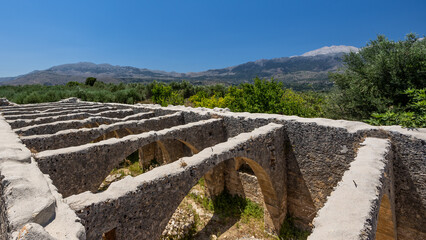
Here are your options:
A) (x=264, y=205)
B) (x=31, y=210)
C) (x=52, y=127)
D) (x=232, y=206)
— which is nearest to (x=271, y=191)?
(x=264, y=205)

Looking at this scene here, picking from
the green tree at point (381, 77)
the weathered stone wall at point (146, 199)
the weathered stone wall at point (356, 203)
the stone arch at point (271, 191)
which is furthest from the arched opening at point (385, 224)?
the green tree at point (381, 77)

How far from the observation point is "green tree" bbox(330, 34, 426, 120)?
9609 mm

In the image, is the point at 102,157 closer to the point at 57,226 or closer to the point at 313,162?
the point at 57,226

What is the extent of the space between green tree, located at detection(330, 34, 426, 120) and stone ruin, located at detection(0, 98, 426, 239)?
4.55 meters

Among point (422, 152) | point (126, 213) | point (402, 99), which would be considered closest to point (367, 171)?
point (422, 152)

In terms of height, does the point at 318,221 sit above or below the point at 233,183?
above

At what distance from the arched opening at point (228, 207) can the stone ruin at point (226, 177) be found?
0.36 feet

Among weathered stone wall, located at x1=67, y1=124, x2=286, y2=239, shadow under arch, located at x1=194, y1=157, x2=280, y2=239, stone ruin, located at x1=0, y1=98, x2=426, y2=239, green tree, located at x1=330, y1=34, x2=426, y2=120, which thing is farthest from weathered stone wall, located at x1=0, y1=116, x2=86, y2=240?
green tree, located at x1=330, y1=34, x2=426, y2=120

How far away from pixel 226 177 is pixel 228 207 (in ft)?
5.10

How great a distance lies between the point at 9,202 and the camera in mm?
2965

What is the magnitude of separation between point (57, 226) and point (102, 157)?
165 inches

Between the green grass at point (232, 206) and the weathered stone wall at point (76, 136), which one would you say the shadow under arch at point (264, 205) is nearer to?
the green grass at point (232, 206)

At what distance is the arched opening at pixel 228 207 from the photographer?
26.6 ft

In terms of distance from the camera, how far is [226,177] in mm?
10805
